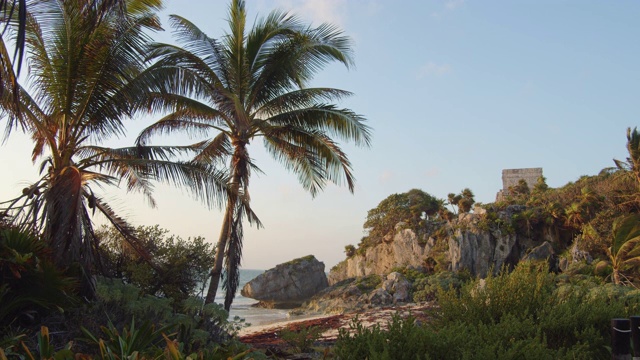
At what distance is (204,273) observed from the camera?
1422 centimetres

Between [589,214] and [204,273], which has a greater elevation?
[589,214]

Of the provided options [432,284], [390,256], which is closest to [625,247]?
[432,284]

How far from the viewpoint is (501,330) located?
20.0 feet

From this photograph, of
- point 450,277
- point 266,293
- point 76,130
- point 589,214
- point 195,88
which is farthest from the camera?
point 266,293

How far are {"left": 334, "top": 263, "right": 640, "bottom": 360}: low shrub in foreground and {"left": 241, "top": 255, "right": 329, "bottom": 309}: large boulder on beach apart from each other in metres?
33.9

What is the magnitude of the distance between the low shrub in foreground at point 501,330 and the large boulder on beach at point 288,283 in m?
33.9

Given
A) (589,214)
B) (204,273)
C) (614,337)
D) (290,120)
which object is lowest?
(614,337)

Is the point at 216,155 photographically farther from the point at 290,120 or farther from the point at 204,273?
the point at 204,273

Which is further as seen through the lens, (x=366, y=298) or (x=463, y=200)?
(x=463, y=200)

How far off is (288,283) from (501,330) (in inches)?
1452

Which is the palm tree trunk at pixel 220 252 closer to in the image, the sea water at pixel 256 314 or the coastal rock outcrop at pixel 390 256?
the sea water at pixel 256 314

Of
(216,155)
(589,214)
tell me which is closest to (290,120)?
(216,155)

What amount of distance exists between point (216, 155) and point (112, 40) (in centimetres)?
548

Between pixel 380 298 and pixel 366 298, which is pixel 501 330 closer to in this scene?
pixel 380 298
